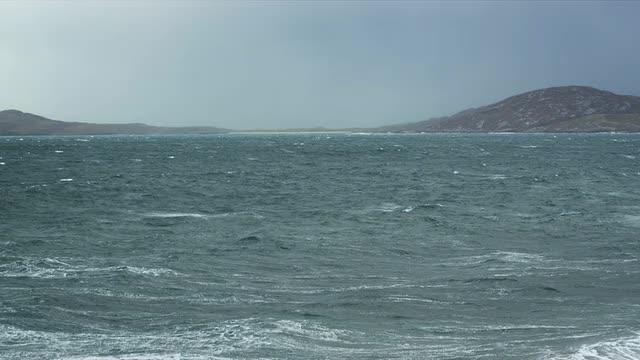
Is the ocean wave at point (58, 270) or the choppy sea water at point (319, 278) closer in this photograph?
the choppy sea water at point (319, 278)

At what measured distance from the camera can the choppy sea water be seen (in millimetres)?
16516

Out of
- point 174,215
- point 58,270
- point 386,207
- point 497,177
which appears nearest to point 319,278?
point 58,270

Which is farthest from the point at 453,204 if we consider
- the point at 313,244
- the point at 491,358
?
the point at 491,358

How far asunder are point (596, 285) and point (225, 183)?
45.4 meters

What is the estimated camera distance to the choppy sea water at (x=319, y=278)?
1652cm

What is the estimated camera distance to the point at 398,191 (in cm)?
5850

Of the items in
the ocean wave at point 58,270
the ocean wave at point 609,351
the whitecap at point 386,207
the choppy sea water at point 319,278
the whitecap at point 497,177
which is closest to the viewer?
the ocean wave at point 609,351

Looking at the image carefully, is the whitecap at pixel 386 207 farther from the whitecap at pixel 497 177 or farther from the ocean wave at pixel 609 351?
the ocean wave at pixel 609 351

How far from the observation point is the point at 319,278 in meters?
23.8

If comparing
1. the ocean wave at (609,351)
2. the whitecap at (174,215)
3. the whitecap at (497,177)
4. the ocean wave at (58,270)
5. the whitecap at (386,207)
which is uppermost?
the ocean wave at (609,351)

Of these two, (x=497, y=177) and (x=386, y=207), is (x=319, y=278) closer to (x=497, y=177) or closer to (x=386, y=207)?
(x=386, y=207)

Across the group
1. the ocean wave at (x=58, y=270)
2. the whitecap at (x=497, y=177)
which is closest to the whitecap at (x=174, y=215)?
the ocean wave at (x=58, y=270)

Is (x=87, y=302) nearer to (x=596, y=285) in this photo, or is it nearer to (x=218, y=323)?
(x=218, y=323)

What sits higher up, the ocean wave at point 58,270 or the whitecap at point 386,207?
the ocean wave at point 58,270
